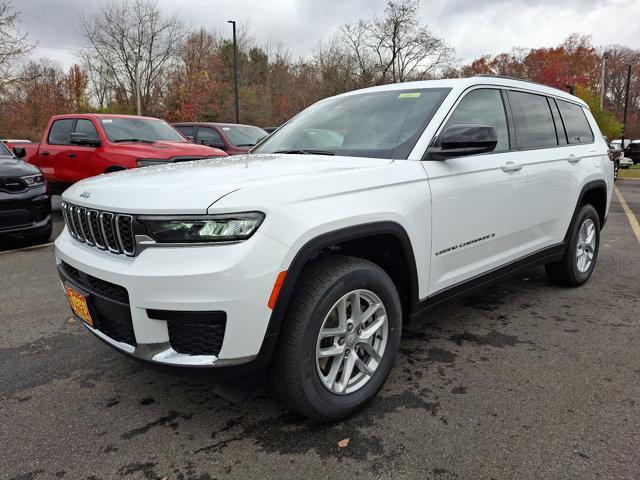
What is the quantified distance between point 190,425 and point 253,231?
3.63 ft

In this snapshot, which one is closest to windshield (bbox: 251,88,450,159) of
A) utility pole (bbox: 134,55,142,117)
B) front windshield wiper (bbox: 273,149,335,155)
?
front windshield wiper (bbox: 273,149,335,155)

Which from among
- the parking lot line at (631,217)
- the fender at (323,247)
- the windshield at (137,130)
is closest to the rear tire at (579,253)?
the fender at (323,247)

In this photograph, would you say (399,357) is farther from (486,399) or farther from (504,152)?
(504,152)

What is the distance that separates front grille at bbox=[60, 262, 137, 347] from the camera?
6.95 feet

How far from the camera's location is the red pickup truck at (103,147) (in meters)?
7.85

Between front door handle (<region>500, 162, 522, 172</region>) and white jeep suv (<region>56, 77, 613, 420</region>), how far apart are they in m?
0.01

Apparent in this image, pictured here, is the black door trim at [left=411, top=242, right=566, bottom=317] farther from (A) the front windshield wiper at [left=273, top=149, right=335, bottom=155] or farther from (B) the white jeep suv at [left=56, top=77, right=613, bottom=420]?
(A) the front windshield wiper at [left=273, top=149, right=335, bottom=155]

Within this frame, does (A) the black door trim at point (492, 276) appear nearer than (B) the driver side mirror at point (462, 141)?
No

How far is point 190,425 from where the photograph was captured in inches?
96.2

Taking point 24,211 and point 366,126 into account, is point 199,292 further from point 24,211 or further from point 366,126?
point 24,211

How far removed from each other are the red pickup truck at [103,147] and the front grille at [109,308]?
18.3 ft

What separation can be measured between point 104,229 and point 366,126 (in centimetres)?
171

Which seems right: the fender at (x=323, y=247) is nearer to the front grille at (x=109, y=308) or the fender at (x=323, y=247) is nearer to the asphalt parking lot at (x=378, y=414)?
the asphalt parking lot at (x=378, y=414)

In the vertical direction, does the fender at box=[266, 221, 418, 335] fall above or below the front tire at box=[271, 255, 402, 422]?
above
